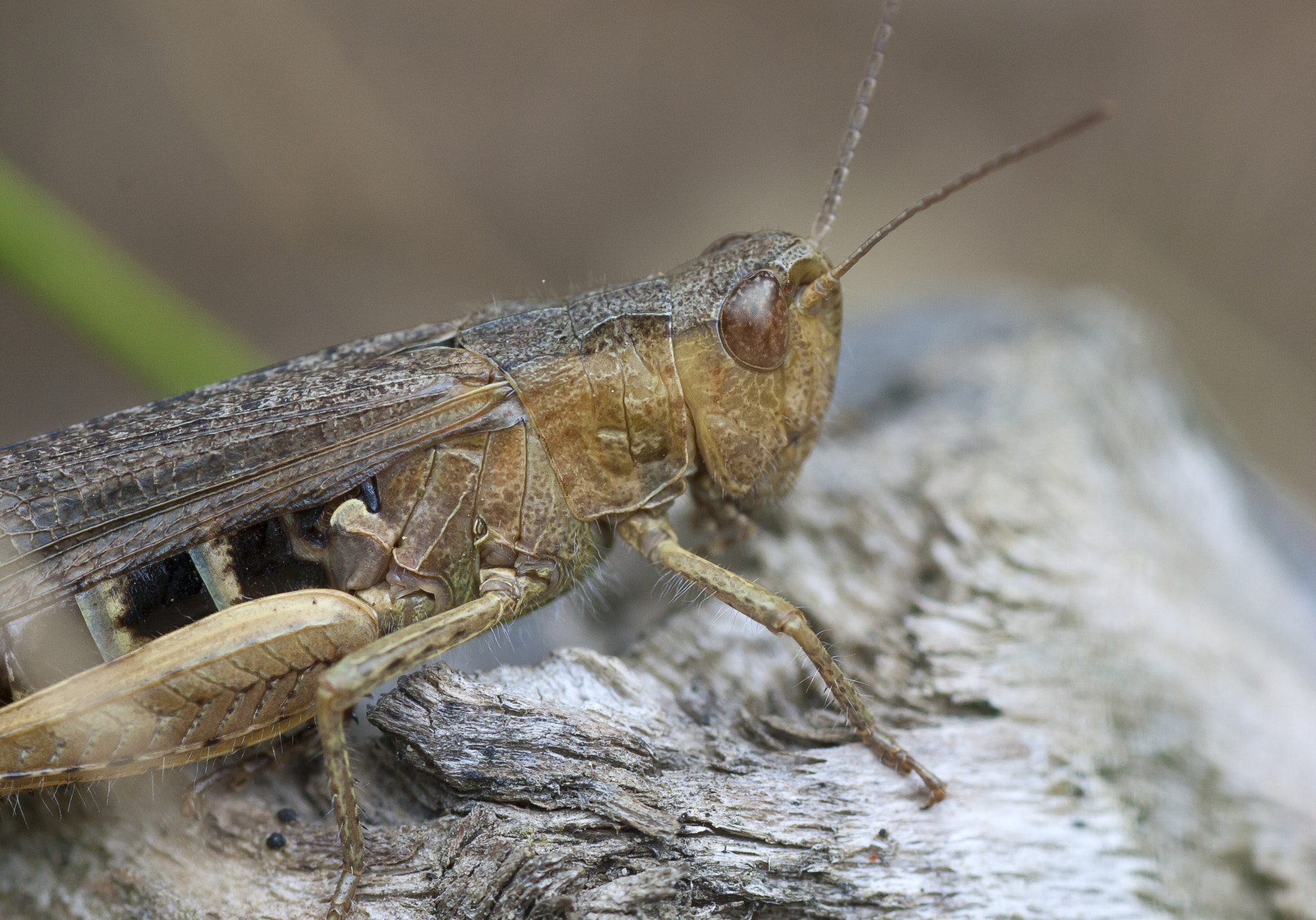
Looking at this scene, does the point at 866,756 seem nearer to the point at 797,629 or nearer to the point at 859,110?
the point at 797,629

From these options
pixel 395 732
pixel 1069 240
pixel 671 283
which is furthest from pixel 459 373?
pixel 1069 240

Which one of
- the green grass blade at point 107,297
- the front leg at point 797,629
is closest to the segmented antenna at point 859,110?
the front leg at point 797,629

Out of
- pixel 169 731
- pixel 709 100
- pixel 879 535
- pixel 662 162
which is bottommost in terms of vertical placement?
pixel 169 731

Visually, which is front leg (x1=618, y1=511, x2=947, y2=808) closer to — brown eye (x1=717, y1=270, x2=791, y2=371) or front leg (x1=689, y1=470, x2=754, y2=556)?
front leg (x1=689, y1=470, x2=754, y2=556)

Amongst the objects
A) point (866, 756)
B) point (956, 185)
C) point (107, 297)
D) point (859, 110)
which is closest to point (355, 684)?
point (866, 756)

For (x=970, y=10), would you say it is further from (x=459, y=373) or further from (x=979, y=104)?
(x=459, y=373)

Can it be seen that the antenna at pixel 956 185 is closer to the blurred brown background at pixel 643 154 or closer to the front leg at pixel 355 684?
the front leg at pixel 355 684

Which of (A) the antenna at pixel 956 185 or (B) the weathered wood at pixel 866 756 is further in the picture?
(A) the antenna at pixel 956 185
